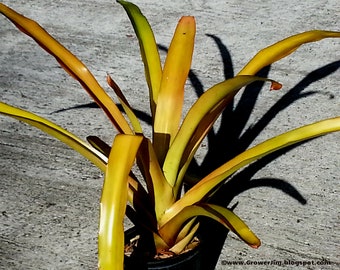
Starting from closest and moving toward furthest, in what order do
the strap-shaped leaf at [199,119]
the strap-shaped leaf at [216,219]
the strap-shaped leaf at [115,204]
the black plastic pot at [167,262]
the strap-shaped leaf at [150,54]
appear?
the strap-shaped leaf at [115,204] < the strap-shaped leaf at [216,219] < the strap-shaped leaf at [199,119] < the black plastic pot at [167,262] < the strap-shaped leaf at [150,54]

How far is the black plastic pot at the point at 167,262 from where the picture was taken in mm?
1798

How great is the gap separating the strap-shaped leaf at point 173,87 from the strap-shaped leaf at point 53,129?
0.16 meters

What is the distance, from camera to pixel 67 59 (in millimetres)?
1874

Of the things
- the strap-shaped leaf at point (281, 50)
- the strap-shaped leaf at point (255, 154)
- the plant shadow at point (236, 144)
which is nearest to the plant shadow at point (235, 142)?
the plant shadow at point (236, 144)

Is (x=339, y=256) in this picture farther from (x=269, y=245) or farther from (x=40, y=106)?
(x=40, y=106)

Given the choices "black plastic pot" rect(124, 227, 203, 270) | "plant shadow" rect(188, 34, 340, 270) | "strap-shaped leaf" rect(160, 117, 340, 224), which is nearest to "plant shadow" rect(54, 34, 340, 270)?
"plant shadow" rect(188, 34, 340, 270)

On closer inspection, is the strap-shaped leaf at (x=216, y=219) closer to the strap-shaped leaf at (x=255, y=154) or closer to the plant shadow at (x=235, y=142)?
the strap-shaped leaf at (x=255, y=154)

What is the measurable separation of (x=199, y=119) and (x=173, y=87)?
0.13m

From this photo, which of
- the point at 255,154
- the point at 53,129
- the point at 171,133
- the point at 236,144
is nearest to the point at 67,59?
the point at 53,129

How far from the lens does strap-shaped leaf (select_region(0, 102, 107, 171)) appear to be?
1.75 meters

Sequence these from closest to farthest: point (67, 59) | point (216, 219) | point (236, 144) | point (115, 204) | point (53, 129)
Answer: point (115, 204), point (216, 219), point (53, 129), point (67, 59), point (236, 144)

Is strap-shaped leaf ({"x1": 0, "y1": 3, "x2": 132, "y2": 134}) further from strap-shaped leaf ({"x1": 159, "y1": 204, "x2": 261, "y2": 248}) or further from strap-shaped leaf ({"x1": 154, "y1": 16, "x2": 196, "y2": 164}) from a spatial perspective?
strap-shaped leaf ({"x1": 159, "y1": 204, "x2": 261, "y2": 248})

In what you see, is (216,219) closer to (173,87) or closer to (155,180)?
(155,180)

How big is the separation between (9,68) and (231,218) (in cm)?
195
